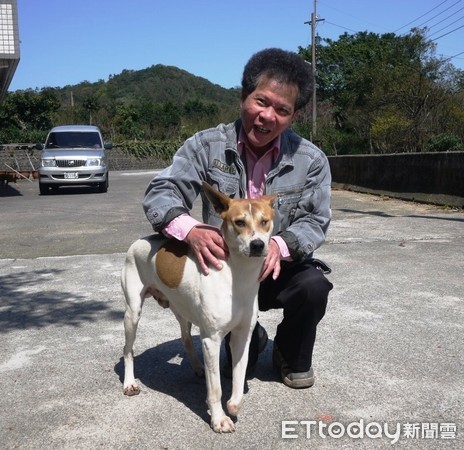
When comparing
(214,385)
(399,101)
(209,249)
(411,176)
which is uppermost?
(399,101)

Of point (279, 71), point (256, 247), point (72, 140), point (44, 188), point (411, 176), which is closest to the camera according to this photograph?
point (256, 247)

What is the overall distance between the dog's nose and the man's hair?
3.12ft

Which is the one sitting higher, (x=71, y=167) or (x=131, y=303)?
(x=71, y=167)

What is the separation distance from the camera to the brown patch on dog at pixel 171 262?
2.72 m

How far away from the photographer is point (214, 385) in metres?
2.62

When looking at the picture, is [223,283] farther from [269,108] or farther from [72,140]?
[72,140]

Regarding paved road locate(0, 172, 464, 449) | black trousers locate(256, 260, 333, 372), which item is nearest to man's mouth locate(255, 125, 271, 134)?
black trousers locate(256, 260, 333, 372)

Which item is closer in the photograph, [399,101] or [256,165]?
[256,165]

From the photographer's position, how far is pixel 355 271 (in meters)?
5.69

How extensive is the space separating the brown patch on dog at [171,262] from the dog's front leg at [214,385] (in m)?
0.32

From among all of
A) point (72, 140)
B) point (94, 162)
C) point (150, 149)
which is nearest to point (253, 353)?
point (94, 162)

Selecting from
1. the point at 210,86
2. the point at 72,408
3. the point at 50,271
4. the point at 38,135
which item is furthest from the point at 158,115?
the point at 210,86

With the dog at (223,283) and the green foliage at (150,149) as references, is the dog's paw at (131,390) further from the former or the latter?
the green foliage at (150,149)

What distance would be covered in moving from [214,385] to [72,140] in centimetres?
1553
